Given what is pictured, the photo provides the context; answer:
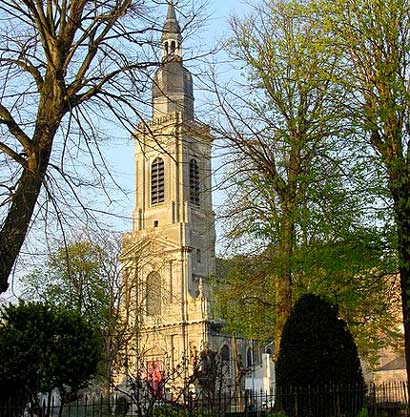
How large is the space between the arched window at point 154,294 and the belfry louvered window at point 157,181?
9216 millimetres

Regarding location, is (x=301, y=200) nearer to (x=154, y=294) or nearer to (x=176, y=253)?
(x=154, y=294)

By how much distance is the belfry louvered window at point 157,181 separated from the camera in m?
54.5

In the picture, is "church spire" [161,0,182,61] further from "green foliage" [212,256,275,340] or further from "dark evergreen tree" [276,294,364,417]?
"green foliage" [212,256,275,340]

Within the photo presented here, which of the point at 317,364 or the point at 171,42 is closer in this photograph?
the point at 171,42

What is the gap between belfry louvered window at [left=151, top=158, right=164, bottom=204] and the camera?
54.5 m

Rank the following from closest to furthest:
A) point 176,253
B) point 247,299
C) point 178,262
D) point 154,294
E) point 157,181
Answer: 1. point 247,299
2. point 154,294
3. point 178,262
4. point 176,253
5. point 157,181

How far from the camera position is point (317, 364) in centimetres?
1240

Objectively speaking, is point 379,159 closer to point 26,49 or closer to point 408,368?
point 408,368

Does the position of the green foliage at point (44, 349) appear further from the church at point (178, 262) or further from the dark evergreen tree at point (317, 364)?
the church at point (178, 262)

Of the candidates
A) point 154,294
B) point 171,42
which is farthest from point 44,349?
point 154,294

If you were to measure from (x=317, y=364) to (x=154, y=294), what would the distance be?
29950mm

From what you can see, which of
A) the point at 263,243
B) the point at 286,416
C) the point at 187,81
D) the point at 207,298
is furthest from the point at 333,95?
the point at 207,298

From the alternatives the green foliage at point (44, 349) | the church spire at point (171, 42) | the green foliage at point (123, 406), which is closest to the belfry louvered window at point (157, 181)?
the green foliage at point (123, 406)

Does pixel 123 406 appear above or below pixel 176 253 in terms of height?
below
